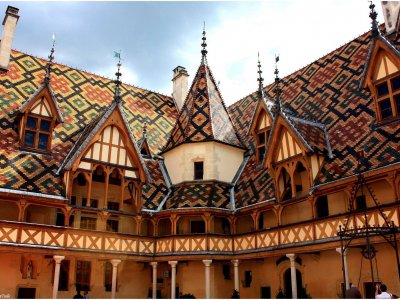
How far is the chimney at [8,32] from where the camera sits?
74.9ft

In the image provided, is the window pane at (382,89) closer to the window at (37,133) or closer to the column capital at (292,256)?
the column capital at (292,256)

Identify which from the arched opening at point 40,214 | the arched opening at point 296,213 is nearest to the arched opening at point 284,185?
the arched opening at point 296,213

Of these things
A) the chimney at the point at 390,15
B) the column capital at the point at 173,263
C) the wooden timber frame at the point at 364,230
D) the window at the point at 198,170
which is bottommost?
the column capital at the point at 173,263

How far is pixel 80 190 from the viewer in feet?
65.6

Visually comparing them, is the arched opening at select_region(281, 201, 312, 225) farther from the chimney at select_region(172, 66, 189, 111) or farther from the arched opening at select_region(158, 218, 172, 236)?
the chimney at select_region(172, 66, 189, 111)

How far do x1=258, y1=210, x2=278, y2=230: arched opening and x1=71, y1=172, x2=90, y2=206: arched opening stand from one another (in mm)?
8008

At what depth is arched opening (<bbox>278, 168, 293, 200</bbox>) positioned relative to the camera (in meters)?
18.7

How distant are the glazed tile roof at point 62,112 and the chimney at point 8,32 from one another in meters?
0.62

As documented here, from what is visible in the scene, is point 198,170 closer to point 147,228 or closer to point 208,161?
point 208,161

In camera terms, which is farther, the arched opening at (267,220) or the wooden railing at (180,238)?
the arched opening at (267,220)

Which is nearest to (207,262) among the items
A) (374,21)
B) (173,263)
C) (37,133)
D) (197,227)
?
(173,263)

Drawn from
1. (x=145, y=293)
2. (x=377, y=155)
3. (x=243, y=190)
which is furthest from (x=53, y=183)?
(x=377, y=155)

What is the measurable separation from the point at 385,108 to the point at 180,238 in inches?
400

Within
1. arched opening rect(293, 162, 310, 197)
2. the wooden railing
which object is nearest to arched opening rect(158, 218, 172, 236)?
the wooden railing
